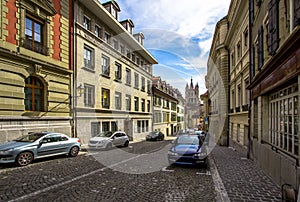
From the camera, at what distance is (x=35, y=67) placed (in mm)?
12078

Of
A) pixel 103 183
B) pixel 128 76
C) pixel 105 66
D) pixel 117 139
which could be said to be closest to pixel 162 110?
pixel 128 76

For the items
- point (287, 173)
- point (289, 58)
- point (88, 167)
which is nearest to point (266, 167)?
point (287, 173)

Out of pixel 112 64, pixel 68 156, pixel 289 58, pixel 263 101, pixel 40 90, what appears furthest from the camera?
pixel 112 64

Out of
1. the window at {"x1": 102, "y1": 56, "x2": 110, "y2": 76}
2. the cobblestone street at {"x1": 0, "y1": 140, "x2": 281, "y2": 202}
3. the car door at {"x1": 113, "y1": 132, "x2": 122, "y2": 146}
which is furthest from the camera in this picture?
the window at {"x1": 102, "y1": 56, "x2": 110, "y2": 76}

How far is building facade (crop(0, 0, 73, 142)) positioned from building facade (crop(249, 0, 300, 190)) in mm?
12504

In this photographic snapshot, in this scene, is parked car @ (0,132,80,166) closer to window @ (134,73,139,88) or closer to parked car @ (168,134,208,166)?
parked car @ (168,134,208,166)

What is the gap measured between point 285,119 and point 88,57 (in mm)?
15684

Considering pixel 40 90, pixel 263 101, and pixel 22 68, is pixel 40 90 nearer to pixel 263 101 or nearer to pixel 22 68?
pixel 22 68

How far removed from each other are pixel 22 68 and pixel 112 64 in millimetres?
10203

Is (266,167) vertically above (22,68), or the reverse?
(22,68)

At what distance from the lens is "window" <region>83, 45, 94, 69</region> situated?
1698 centimetres

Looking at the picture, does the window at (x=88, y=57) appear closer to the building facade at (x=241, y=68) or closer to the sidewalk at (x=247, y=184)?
the building facade at (x=241, y=68)

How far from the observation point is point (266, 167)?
7.40m

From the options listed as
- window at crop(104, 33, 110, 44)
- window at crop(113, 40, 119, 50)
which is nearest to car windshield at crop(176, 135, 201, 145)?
window at crop(104, 33, 110, 44)
